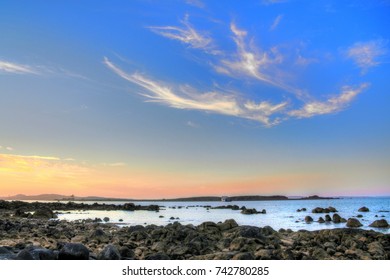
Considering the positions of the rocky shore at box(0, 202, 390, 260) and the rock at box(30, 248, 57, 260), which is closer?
the rock at box(30, 248, 57, 260)

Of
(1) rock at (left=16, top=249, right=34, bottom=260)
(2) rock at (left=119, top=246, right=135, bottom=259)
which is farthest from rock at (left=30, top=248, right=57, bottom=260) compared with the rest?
(2) rock at (left=119, top=246, right=135, bottom=259)

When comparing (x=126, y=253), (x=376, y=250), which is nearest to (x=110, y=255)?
(x=126, y=253)

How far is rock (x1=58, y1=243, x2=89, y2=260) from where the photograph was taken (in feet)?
40.5

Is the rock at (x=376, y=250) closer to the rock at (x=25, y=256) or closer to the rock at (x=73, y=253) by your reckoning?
the rock at (x=73, y=253)

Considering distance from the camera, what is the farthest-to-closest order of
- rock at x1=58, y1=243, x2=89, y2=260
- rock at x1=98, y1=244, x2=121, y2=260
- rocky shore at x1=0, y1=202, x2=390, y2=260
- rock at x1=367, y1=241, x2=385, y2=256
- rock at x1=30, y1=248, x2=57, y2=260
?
rock at x1=367, y1=241, x2=385, y2=256
rock at x1=98, y1=244, x2=121, y2=260
rocky shore at x1=0, y1=202, x2=390, y2=260
rock at x1=58, y1=243, x2=89, y2=260
rock at x1=30, y1=248, x2=57, y2=260

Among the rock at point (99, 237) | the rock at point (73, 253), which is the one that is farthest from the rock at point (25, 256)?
the rock at point (99, 237)

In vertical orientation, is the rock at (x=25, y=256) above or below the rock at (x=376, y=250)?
above

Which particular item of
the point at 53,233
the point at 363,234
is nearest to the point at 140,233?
the point at 53,233

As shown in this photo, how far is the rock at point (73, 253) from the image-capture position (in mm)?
12336

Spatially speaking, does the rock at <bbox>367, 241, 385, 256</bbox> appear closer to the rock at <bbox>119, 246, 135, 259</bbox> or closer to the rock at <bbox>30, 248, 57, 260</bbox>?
the rock at <bbox>119, 246, 135, 259</bbox>

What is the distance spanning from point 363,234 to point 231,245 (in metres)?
10.9

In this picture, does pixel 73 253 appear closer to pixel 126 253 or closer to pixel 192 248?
pixel 126 253

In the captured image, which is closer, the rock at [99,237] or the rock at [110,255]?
the rock at [110,255]

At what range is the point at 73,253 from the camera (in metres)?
12.5
